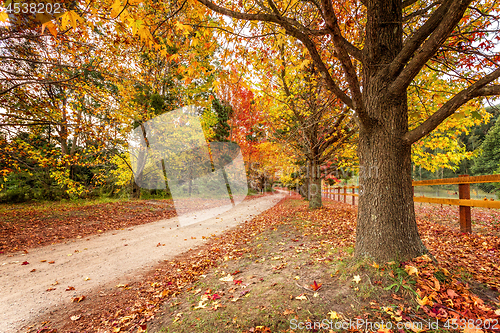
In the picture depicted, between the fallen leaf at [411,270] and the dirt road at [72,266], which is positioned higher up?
the fallen leaf at [411,270]

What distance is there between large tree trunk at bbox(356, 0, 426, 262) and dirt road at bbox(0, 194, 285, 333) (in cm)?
457

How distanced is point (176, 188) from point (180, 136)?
658cm

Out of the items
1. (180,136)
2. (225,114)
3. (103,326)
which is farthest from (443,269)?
(225,114)

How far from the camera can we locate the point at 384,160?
113 inches

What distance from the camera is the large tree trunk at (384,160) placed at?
2.81 metres

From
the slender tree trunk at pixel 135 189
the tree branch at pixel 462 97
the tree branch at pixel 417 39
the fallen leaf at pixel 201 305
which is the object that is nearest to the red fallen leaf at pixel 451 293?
the tree branch at pixel 462 97

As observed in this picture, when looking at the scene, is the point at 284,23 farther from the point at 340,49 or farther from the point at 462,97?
the point at 462,97

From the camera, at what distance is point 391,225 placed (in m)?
2.80

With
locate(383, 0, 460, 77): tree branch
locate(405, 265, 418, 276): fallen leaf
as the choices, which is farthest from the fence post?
locate(383, 0, 460, 77): tree branch

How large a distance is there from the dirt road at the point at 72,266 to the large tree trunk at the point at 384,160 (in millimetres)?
4572

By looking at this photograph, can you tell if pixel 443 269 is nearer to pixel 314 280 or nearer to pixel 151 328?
pixel 314 280

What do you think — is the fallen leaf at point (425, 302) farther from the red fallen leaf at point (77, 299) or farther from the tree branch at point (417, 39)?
the red fallen leaf at point (77, 299)

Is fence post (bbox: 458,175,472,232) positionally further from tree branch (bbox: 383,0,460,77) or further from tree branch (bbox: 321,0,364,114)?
tree branch (bbox: 321,0,364,114)

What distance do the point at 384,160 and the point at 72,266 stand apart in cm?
663
